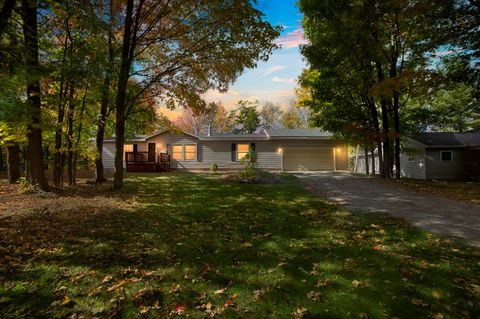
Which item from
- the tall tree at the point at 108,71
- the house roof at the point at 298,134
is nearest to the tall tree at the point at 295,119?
the house roof at the point at 298,134

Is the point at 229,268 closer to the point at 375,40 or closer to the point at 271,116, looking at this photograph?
the point at 375,40

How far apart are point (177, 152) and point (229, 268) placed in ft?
62.7

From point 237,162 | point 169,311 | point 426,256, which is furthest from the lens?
point 237,162

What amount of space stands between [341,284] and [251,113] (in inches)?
1458

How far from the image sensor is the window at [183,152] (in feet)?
71.7

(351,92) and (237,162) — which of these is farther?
(237,162)

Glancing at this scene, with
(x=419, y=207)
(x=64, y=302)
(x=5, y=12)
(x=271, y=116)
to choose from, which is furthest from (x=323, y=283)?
(x=271, y=116)

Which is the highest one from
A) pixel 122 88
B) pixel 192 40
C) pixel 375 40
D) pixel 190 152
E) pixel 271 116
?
pixel 271 116

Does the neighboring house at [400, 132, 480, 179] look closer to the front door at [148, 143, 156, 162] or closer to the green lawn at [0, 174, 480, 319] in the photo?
the green lawn at [0, 174, 480, 319]

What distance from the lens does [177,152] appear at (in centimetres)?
2189

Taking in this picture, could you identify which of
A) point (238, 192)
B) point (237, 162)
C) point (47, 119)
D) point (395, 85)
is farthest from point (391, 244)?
point (237, 162)

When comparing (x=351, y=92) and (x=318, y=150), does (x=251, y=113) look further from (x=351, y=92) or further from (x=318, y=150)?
(x=351, y=92)

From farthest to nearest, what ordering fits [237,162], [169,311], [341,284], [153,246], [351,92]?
[237,162], [351,92], [153,246], [341,284], [169,311]

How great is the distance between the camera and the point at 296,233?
5.10m
